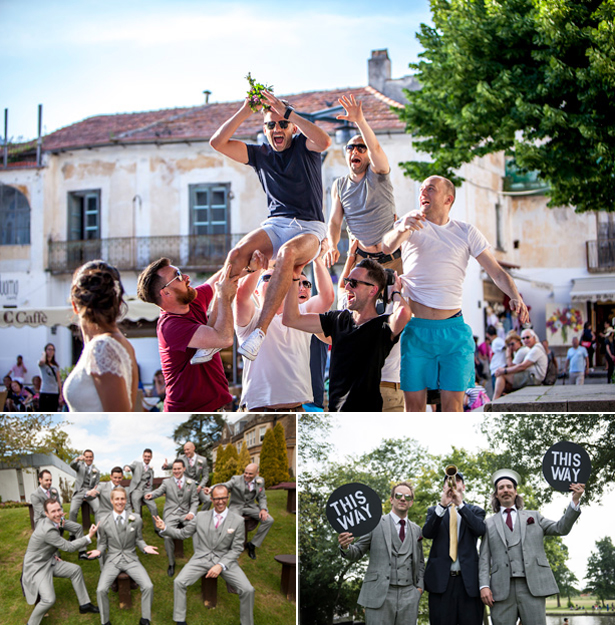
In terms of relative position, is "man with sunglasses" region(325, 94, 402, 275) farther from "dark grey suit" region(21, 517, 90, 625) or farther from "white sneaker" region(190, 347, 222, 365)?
"dark grey suit" region(21, 517, 90, 625)

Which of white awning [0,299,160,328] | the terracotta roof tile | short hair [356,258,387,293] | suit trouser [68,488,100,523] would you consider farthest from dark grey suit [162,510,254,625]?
the terracotta roof tile

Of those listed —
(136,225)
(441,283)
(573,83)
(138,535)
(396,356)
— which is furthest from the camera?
(136,225)

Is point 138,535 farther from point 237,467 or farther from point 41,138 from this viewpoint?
point 41,138

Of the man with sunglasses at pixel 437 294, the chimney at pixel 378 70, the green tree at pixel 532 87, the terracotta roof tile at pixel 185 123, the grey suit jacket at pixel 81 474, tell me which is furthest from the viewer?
the chimney at pixel 378 70

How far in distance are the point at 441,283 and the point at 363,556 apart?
1875 mm

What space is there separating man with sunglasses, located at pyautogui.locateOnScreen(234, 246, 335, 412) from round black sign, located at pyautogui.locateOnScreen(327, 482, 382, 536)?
0.94 metres

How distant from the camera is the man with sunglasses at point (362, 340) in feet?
15.5

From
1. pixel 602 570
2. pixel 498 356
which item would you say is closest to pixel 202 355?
pixel 602 570

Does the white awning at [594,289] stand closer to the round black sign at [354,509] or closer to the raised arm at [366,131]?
the raised arm at [366,131]

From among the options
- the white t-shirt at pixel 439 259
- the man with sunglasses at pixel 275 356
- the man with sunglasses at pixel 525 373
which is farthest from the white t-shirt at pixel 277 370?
the man with sunglasses at pixel 525 373

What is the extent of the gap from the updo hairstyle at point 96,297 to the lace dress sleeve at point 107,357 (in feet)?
0.43

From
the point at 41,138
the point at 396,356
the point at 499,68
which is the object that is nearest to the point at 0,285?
the point at 41,138

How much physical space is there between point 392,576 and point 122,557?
5.04ft

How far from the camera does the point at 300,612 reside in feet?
14.5
